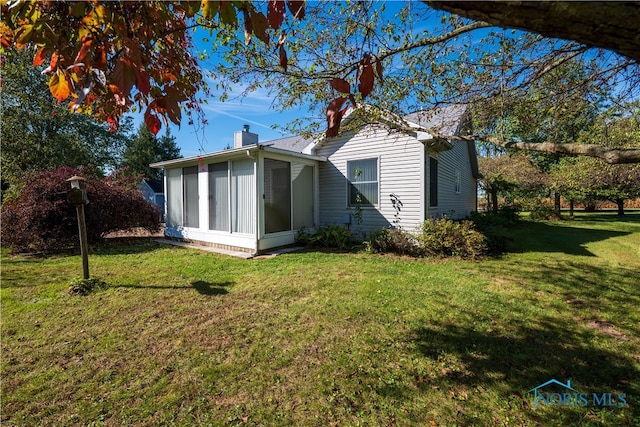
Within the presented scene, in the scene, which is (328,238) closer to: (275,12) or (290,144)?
(290,144)

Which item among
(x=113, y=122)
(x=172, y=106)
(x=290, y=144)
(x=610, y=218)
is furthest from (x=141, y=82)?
(x=610, y=218)

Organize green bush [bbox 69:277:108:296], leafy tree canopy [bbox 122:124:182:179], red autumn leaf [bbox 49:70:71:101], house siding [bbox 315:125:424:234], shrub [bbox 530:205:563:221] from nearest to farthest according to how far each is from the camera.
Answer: red autumn leaf [bbox 49:70:71:101], green bush [bbox 69:277:108:296], house siding [bbox 315:125:424:234], shrub [bbox 530:205:563:221], leafy tree canopy [bbox 122:124:182:179]

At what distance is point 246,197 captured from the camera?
7711 millimetres

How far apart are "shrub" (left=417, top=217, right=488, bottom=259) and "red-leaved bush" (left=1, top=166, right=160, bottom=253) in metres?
9.30

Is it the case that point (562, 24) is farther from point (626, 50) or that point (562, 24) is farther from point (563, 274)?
point (563, 274)

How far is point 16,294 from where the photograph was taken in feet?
14.7

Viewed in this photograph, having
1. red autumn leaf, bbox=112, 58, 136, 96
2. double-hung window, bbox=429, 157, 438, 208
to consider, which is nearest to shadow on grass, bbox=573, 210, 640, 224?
double-hung window, bbox=429, 157, 438, 208

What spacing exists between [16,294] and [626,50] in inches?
275

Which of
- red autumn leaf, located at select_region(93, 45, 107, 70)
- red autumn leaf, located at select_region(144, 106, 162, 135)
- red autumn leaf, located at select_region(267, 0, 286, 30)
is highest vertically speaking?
red autumn leaf, located at select_region(267, 0, 286, 30)

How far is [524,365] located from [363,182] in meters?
6.58

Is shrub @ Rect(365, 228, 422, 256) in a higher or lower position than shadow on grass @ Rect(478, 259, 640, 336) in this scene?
higher

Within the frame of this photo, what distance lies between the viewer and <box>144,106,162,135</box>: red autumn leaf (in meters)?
1.68

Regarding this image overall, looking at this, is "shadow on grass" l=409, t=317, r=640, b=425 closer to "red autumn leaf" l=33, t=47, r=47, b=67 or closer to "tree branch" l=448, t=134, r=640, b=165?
"tree branch" l=448, t=134, r=640, b=165

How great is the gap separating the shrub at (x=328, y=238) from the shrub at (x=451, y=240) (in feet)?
6.55
